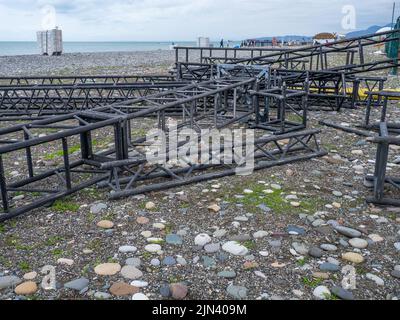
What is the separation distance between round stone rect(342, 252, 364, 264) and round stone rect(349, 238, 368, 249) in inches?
8.6

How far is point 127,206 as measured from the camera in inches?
217

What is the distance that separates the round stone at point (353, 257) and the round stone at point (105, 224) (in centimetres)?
287

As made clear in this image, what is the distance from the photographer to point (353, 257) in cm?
415

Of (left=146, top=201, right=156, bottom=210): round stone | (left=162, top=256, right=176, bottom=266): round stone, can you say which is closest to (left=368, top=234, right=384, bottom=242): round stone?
(left=162, top=256, right=176, bottom=266): round stone

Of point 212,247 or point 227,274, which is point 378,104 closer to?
point 212,247

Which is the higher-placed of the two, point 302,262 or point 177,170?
point 177,170

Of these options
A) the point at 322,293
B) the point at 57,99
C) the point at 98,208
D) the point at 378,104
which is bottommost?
the point at 322,293

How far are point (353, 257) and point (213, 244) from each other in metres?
1.56

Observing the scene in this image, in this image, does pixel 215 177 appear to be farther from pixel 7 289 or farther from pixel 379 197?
pixel 7 289

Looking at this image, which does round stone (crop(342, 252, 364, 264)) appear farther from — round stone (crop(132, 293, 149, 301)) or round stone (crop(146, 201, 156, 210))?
round stone (crop(146, 201, 156, 210))

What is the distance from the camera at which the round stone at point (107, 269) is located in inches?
153

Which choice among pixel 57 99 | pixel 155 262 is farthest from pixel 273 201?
pixel 57 99

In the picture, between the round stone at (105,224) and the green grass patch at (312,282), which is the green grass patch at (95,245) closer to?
the round stone at (105,224)
